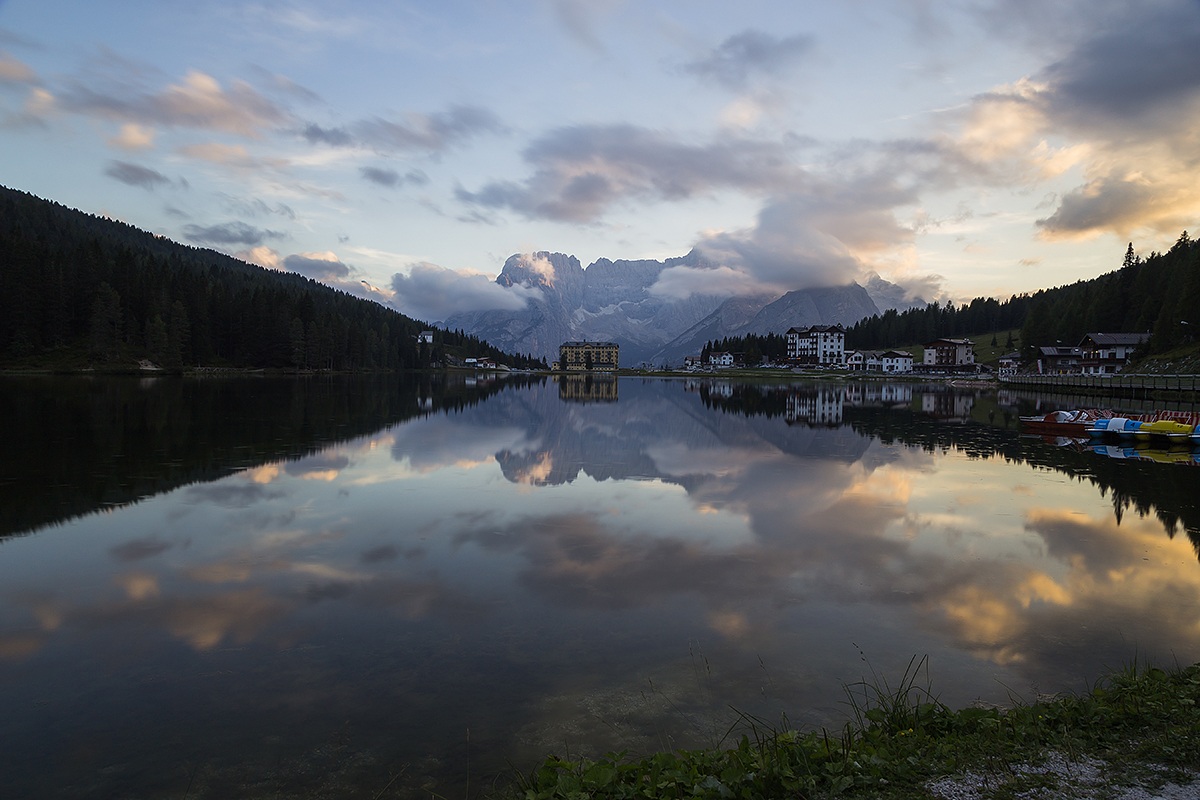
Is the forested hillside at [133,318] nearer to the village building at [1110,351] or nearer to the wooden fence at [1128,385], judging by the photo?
the wooden fence at [1128,385]

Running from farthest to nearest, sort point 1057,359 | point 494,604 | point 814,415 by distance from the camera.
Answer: point 1057,359 → point 814,415 → point 494,604

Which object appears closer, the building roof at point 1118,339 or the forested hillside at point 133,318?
the forested hillside at point 133,318

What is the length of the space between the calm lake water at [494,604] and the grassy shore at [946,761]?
131 centimetres

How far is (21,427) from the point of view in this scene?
37281mm

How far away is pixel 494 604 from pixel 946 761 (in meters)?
8.67

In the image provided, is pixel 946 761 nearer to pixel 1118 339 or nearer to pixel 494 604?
pixel 494 604

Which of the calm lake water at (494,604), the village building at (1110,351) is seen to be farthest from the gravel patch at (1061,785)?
the village building at (1110,351)

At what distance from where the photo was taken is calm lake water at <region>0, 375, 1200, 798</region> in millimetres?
8562

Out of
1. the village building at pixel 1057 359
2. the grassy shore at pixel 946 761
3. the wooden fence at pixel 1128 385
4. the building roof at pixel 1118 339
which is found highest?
the building roof at pixel 1118 339

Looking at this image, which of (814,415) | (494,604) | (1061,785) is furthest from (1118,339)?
(1061,785)

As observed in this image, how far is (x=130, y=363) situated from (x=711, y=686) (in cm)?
14168

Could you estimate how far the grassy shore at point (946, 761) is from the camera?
21.3ft

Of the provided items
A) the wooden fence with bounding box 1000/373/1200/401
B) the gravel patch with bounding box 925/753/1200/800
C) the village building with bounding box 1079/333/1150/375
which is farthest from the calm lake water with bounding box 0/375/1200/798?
the village building with bounding box 1079/333/1150/375

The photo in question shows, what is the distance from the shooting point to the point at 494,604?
44.0ft
